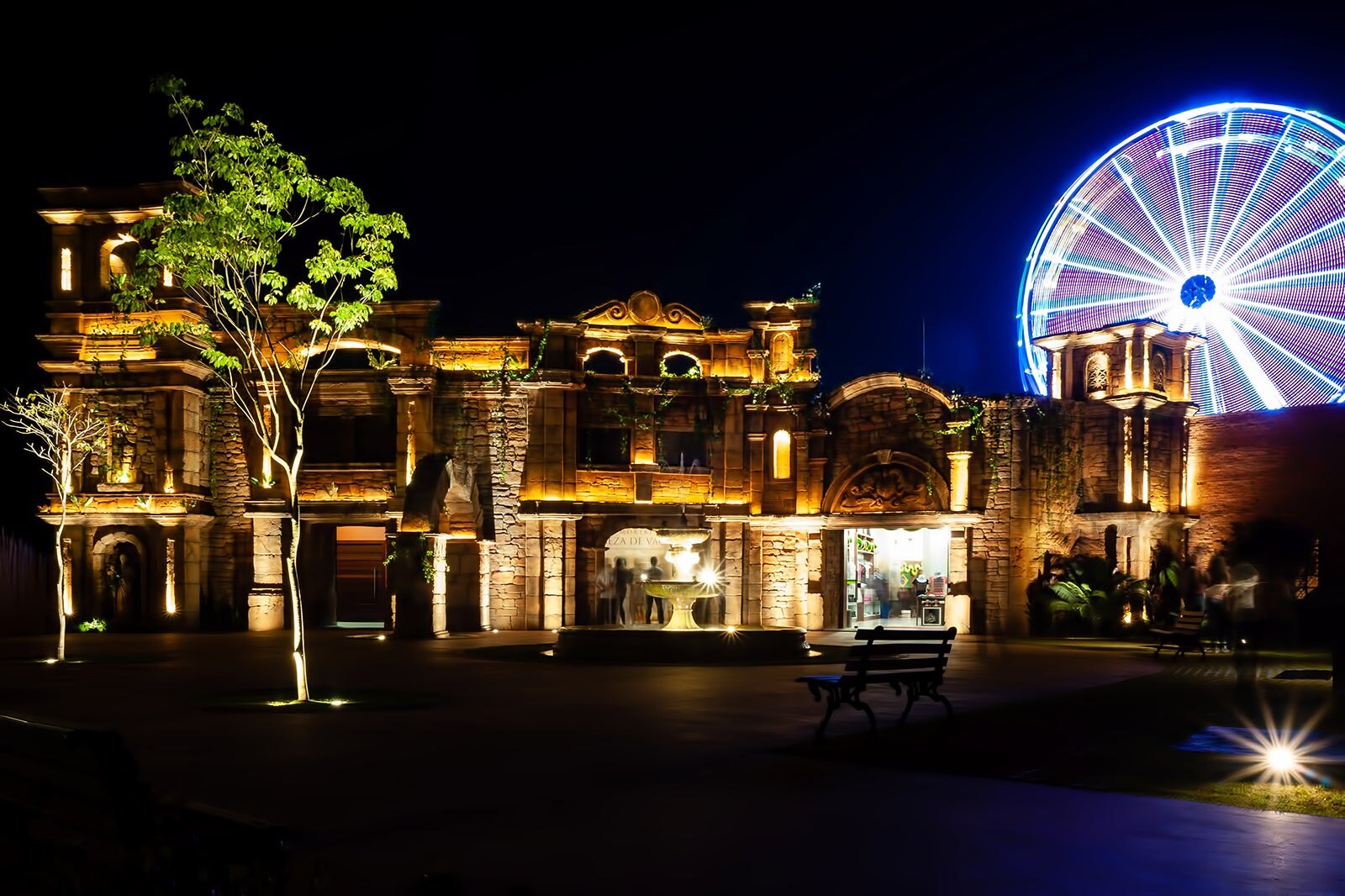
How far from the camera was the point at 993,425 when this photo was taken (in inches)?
1278

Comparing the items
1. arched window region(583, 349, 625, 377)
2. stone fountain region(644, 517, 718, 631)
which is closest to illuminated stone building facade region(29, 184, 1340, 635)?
arched window region(583, 349, 625, 377)

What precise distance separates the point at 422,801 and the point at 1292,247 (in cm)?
3446

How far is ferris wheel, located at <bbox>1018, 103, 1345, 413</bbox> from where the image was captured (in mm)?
35188

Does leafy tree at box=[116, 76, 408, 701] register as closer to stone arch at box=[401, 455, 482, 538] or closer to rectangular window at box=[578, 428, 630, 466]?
stone arch at box=[401, 455, 482, 538]

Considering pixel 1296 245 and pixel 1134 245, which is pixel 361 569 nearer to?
pixel 1134 245

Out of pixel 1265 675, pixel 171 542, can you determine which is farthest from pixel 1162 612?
pixel 171 542

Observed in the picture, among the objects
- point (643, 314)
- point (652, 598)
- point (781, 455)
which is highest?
point (643, 314)

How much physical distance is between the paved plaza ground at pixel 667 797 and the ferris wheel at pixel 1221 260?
21266 mm

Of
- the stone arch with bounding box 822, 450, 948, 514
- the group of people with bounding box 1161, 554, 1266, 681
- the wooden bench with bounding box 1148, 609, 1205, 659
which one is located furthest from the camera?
the stone arch with bounding box 822, 450, 948, 514

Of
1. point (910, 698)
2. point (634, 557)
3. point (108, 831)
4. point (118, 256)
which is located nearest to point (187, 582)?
point (118, 256)

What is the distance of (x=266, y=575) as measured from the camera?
3375cm

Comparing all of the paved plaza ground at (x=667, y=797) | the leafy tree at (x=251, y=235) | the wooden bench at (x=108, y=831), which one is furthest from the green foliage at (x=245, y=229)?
the wooden bench at (x=108, y=831)

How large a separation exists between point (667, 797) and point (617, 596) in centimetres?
2684

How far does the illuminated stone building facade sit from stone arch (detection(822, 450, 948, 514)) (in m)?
0.07
